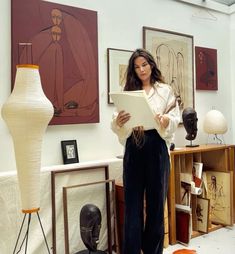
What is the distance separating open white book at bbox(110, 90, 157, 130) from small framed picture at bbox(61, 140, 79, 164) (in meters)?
0.70

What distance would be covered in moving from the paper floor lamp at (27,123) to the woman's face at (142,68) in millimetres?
552

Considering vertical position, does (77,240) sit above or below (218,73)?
below

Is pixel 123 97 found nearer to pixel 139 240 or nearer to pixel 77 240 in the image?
pixel 139 240

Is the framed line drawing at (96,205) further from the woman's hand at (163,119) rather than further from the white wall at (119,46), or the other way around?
the woman's hand at (163,119)

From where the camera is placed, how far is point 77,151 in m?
2.18

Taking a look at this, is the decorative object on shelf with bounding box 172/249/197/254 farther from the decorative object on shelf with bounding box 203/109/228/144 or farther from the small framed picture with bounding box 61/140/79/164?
the decorative object on shelf with bounding box 203/109/228/144

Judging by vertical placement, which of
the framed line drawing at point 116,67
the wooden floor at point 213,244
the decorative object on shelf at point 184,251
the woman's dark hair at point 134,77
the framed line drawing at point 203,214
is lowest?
the wooden floor at point 213,244

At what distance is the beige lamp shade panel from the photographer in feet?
4.57

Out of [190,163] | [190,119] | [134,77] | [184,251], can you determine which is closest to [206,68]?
[190,119]

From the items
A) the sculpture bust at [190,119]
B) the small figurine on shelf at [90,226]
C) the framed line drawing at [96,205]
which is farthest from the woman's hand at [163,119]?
the sculpture bust at [190,119]

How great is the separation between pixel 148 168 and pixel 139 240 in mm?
420

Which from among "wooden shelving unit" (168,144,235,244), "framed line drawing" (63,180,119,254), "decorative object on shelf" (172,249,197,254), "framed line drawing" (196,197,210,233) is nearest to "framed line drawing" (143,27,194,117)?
"wooden shelving unit" (168,144,235,244)

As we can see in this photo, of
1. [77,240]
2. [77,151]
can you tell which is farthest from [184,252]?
[77,151]

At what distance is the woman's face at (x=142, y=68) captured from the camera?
166 centimetres
